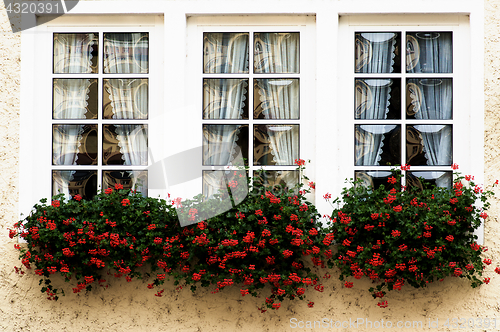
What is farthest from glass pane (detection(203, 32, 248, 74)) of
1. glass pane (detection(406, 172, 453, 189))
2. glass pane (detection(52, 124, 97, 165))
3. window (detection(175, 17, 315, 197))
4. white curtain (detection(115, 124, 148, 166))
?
glass pane (detection(406, 172, 453, 189))

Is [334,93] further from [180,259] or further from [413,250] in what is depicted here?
[180,259]

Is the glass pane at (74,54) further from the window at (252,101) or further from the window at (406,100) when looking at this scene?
the window at (406,100)

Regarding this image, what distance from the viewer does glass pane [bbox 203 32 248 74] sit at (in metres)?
3.51

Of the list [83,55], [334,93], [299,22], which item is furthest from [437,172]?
[83,55]

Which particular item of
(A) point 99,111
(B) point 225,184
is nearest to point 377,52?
(B) point 225,184

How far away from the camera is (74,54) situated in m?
3.55

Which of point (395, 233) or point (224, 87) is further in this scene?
point (224, 87)

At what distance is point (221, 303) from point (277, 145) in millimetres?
1381

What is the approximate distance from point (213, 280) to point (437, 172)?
2.04m

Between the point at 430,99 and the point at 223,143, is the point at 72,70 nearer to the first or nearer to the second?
the point at 223,143

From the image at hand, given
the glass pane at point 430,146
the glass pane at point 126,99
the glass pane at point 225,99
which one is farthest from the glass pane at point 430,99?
the glass pane at point 126,99

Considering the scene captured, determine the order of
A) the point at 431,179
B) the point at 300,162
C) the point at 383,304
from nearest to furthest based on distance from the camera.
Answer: the point at 383,304
the point at 300,162
the point at 431,179

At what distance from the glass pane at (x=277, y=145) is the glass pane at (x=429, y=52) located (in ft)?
3.77

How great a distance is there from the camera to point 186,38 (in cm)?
347
